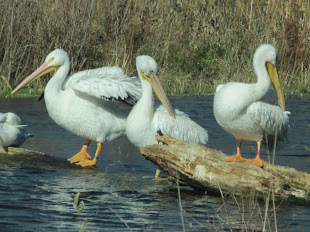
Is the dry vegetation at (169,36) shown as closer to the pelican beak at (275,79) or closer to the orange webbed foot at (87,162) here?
the orange webbed foot at (87,162)

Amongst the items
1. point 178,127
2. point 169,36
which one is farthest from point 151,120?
point 169,36

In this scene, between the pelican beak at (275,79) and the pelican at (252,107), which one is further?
the pelican beak at (275,79)

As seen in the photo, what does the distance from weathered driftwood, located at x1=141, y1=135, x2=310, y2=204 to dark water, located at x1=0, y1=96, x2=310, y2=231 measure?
0.36 ft

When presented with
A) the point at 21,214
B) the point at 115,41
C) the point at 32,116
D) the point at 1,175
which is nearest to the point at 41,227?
the point at 21,214

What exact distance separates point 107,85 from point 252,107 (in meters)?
1.43

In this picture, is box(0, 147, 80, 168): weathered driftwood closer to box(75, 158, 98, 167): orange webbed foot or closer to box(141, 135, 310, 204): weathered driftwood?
box(75, 158, 98, 167): orange webbed foot

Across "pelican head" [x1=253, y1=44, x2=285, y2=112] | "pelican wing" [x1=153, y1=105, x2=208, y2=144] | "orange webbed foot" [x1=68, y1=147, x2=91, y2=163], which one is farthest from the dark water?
"pelican head" [x1=253, y1=44, x2=285, y2=112]

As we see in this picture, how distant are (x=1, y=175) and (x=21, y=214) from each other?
1.19m

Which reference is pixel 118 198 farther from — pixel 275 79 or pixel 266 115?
pixel 275 79

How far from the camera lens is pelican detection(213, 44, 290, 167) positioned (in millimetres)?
5993

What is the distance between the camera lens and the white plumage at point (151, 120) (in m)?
6.08

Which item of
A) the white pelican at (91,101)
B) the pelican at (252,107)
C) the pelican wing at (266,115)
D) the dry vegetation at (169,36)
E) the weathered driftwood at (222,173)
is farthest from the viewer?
the dry vegetation at (169,36)

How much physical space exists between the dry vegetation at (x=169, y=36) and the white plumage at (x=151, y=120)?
14.1 ft

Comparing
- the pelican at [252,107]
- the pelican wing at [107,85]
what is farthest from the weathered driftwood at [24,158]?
the pelican at [252,107]
